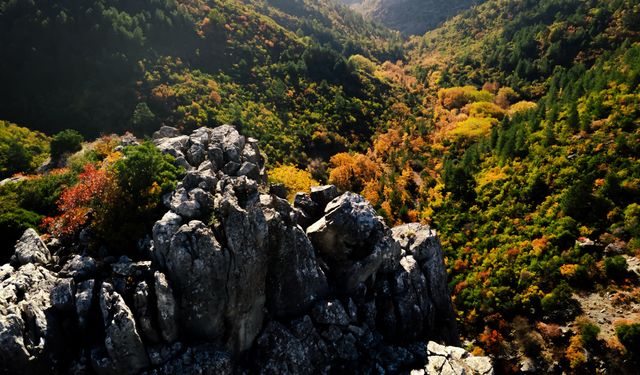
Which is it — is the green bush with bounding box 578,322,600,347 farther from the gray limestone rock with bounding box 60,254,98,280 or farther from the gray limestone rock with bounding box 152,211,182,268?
the gray limestone rock with bounding box 60,254,98,280

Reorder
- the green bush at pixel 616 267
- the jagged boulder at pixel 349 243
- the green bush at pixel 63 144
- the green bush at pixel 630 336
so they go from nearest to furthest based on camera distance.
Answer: the jagged boulder at pixel 349 243 → the green bush at pixel 630 336 → the green bush at pixel 616 267 → the green bush at pixel 63 144

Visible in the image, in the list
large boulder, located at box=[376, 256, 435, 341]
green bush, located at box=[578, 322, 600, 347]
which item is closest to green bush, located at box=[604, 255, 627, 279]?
green bush, located at box=[578, 322, 600, 347]

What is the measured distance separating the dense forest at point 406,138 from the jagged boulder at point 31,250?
2.08 metres

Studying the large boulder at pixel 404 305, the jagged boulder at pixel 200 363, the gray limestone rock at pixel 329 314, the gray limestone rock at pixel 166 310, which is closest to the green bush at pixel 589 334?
the large boulder at pixel 404 305

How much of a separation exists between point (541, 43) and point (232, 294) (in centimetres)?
15969

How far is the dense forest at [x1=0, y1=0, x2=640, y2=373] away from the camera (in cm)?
4531

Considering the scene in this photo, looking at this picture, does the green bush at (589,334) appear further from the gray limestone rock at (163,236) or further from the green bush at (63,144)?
the green bush at (63,144)

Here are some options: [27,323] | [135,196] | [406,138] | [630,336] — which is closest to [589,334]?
[630,336]

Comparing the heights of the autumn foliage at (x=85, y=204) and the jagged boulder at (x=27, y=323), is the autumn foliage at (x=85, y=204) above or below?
above

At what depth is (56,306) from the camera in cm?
2561

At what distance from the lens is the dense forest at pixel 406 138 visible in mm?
45312

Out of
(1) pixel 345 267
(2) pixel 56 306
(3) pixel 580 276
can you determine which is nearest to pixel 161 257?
(2) pixel 56 306

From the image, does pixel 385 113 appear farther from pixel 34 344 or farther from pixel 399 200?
pixel 34 344

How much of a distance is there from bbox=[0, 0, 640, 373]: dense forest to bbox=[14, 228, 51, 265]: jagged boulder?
2077mm
